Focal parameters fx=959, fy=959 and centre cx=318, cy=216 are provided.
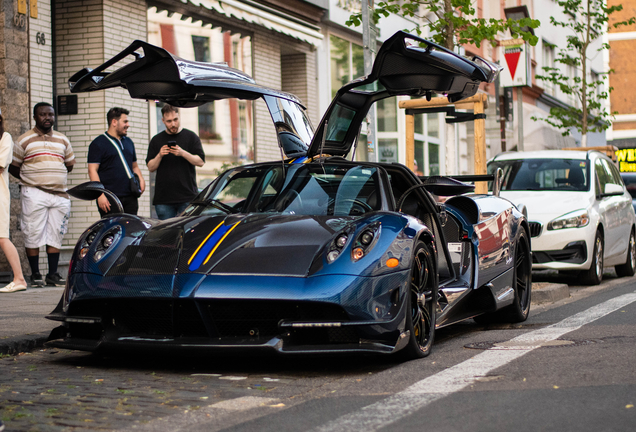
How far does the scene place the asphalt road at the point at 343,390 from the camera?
3.90 meters

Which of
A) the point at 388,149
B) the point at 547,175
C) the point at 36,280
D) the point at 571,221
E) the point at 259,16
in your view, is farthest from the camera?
the point at 388,149

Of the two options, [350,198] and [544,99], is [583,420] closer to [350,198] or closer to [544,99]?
[350,198]

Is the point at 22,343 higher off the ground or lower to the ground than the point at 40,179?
lower

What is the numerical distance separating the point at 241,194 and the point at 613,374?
107 inches

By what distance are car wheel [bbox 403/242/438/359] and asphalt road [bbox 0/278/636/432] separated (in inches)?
4.8

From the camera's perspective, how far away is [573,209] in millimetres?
11594

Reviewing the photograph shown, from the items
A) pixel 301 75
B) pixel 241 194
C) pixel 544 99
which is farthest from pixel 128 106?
pixel 544 99

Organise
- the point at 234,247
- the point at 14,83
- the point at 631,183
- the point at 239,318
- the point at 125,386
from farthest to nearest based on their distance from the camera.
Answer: the point at 631,183, the point at 14,83, the point at 234,247, the point at 239,318, the point at 125,386

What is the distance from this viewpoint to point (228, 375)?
16.8 ft

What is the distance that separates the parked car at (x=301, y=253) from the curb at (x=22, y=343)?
61 cm

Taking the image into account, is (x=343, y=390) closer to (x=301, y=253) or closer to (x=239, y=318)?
(x=239, y=318)

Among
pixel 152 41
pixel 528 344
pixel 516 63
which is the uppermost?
pixel 152 41

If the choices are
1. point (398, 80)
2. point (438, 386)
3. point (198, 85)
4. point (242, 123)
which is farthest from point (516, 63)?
point (438, 386)

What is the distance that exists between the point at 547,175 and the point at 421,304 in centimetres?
733
